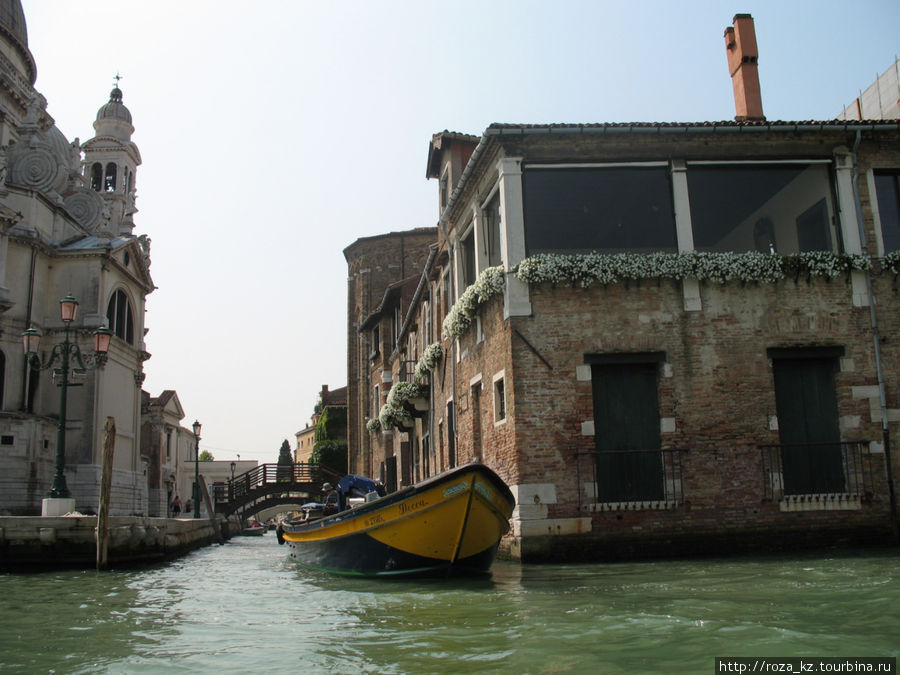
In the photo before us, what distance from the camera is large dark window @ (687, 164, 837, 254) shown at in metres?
12.9

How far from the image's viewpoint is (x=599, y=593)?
26.4 feet

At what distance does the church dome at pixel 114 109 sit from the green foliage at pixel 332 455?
21.4 metres

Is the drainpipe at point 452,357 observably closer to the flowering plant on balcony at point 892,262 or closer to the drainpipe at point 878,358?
the drainpipe at point 878,358

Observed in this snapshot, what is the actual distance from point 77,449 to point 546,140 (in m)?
21.4

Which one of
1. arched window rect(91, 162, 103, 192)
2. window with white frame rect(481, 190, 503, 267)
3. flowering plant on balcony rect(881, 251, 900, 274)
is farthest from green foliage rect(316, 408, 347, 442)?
flowering plant on balcony rect(881, 251, 900, 274)

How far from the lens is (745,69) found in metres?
16.5

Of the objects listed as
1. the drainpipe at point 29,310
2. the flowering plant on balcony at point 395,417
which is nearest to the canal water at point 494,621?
the flowering plant on balcony at point 395,417

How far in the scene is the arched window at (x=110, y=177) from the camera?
3850 cm

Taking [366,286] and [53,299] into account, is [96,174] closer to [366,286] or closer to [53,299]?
[53,299]

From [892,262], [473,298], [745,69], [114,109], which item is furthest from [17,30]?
[892,262]

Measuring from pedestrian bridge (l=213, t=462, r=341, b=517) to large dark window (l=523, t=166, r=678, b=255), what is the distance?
28.2 meters

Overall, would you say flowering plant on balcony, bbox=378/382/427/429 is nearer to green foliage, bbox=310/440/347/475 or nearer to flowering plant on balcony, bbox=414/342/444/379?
flowering plant on balcony, bbox=414/342/444/379

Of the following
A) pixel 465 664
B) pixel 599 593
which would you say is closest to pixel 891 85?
pixel 599 593

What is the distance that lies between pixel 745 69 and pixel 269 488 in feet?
98.4
